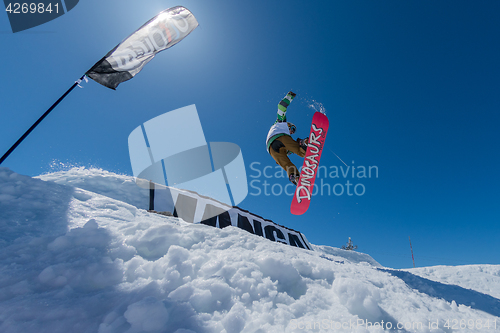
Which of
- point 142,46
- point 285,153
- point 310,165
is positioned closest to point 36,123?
point 142,46

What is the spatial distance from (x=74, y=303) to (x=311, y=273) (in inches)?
99.0

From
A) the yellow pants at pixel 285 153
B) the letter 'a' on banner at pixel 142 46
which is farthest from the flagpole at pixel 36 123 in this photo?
the yellow pants at pixel 285 153

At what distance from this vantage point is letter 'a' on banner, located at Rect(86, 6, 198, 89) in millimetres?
7266

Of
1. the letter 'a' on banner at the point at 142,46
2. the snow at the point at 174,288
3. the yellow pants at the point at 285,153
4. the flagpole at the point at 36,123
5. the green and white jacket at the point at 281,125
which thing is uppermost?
the letter 'a' on banner at the point at 142,46

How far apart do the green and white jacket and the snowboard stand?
96 centimetres

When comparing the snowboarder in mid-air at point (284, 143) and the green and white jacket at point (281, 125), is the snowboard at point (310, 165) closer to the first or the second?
the snowboarder in mid-air at point (284, 143)

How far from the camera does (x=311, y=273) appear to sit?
270 cm

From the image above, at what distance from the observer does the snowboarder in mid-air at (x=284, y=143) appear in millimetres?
6602

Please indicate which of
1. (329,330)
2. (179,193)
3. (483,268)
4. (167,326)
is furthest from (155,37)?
(483,268)

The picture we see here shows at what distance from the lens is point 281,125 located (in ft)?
21.9

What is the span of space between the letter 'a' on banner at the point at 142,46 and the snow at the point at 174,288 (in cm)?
543

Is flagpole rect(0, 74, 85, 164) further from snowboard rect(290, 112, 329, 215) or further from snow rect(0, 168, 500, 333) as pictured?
snowboard rect(290, 112, 329, 215)

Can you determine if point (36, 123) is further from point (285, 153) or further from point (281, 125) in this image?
point (285, 153)

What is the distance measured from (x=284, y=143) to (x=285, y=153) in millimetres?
483
